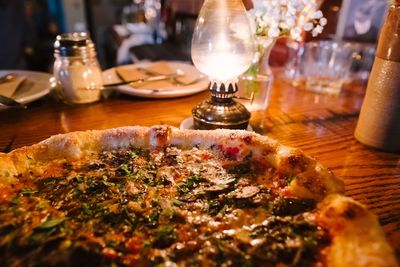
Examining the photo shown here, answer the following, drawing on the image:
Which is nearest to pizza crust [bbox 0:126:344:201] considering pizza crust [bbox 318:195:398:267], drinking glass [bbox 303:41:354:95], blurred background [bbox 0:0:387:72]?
pizza crust [bbox 318:195:398:267]

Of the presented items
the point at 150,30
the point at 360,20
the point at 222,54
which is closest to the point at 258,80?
the point at 222,54

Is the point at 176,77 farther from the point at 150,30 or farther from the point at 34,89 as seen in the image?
the point at 150,30

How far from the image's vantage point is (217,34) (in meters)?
1.67

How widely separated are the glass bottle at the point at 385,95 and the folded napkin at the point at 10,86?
7.25 feet

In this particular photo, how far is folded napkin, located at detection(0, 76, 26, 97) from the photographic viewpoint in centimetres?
204

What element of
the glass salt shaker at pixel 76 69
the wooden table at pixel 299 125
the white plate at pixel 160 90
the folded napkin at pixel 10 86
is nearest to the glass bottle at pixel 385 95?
A: the wooden table at pixel 299 125

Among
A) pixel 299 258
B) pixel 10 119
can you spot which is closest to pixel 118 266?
pixel 299 258

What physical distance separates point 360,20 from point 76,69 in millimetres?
3501

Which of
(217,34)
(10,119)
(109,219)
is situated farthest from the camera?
(10,119)

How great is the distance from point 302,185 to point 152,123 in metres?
1.07

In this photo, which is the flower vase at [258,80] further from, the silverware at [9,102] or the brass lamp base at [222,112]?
the silverware at [9,102]

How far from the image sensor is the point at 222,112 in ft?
5.69

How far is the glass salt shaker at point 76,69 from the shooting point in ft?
6.76

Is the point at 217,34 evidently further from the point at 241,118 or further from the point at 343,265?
the point at 343,265
